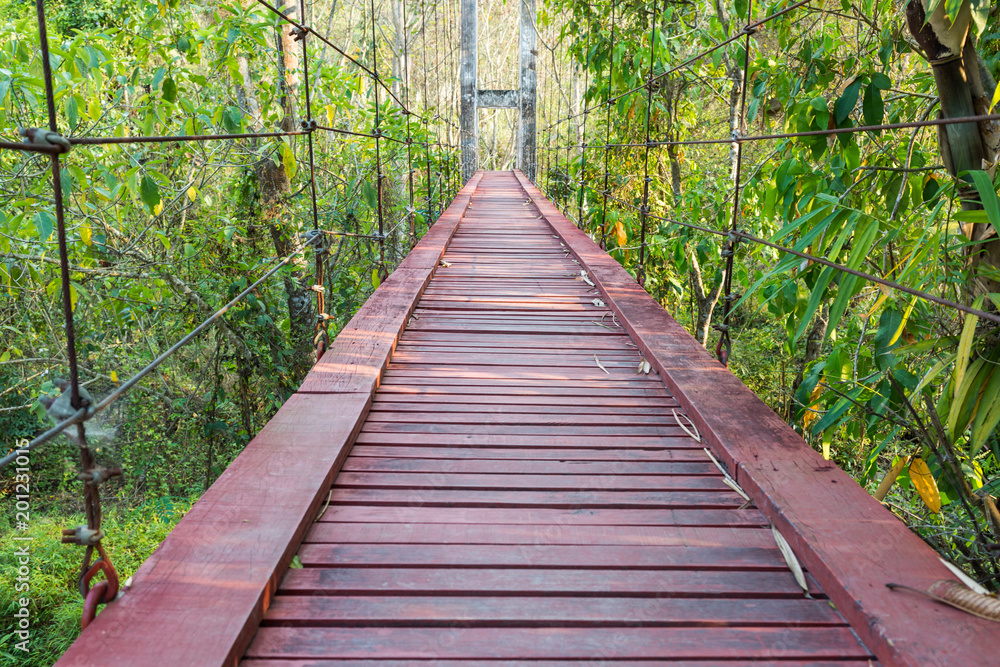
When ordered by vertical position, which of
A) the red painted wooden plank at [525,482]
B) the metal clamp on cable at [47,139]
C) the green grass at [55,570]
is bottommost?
the green grass at [55,570]

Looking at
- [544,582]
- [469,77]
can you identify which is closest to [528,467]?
[544,582]

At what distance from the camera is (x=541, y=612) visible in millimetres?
721

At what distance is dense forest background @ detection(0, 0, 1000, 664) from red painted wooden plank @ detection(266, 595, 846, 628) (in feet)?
0.67

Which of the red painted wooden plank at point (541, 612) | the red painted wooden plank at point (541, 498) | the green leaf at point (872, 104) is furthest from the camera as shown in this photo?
the green leaf at point (872, 104)

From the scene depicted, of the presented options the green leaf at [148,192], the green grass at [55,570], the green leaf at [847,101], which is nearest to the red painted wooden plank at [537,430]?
the green leaf at [847,101]

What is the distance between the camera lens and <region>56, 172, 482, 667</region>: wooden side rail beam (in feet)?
2.01

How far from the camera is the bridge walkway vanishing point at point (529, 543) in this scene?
66 cm

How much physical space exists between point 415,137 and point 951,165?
12.6 ft

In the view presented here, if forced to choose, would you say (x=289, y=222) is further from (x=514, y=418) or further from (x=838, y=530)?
(x=838, y=530)

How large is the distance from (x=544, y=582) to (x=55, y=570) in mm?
3512

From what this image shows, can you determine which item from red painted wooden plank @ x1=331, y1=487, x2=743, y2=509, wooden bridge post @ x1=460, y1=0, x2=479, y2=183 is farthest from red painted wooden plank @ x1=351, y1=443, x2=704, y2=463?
wooden bridge post @ x1=460, y1=0, x2=479, y2=183

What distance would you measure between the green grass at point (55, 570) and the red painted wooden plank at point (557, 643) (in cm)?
279

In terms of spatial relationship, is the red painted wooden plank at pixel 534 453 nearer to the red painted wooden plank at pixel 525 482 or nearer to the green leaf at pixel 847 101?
the red painted wooden plank at pixel 525 482

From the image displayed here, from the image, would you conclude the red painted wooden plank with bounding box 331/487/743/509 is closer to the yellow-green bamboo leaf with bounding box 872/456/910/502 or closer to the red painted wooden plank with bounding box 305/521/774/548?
the red painted wooden plank with bounding box 305/521/774/548
